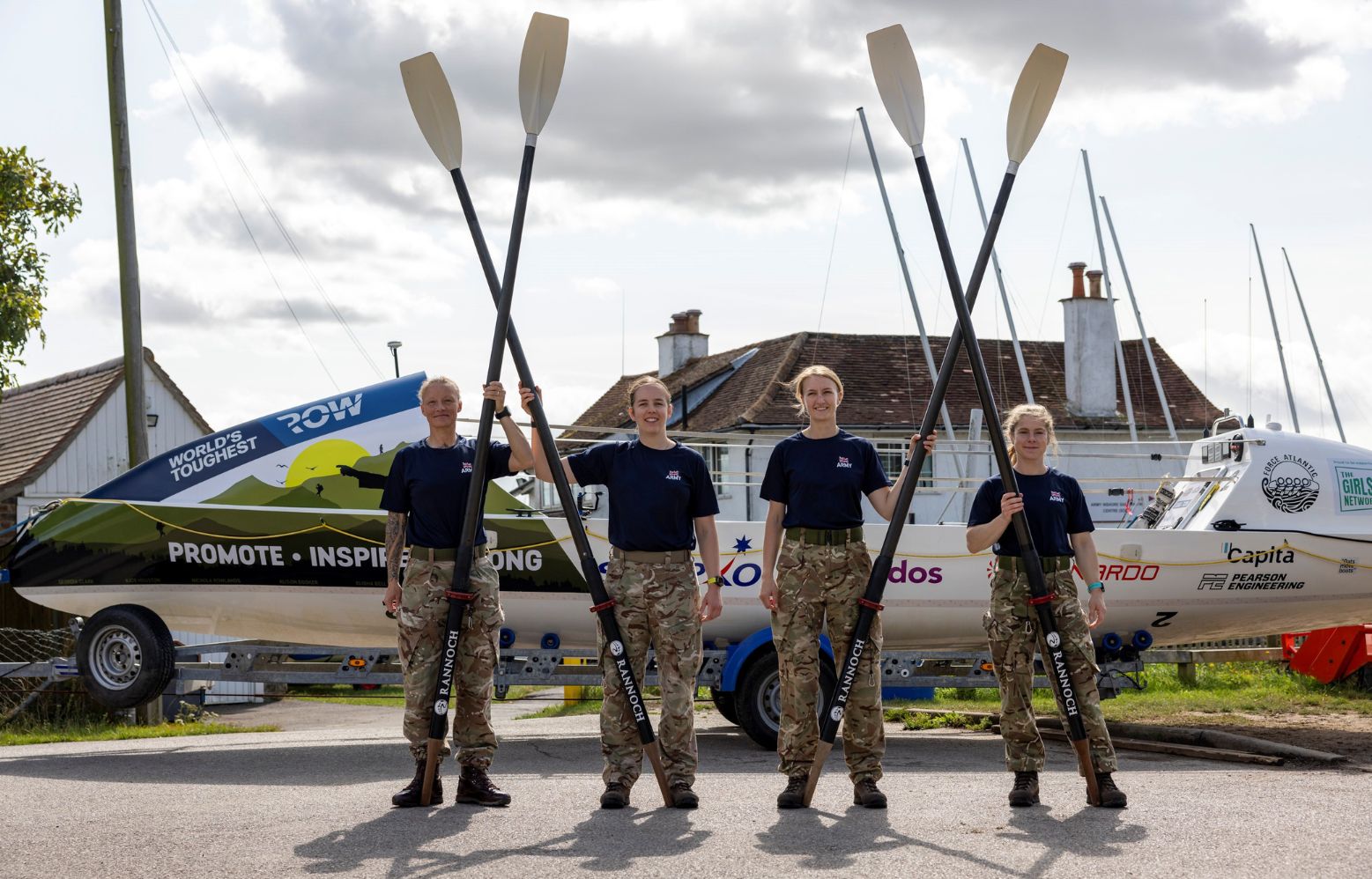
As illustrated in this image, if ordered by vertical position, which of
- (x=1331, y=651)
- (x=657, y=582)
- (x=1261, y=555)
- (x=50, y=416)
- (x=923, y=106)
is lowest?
(x=1331, y=651)

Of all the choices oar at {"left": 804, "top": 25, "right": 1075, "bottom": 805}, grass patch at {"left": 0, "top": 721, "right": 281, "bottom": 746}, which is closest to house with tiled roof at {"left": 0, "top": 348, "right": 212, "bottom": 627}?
grass patch at {"left": 0, "top": 721, "right": 281, "bottom": 746}

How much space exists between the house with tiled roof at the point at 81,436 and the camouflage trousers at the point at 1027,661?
1747 centimetres

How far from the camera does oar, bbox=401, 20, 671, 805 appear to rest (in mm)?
6727

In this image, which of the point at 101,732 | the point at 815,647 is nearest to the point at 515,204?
the point at 815,647

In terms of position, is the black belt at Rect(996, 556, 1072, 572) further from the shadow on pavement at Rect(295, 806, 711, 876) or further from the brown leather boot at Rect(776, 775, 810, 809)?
the shadow on pavement at Rect(295, 806, 711, 876)

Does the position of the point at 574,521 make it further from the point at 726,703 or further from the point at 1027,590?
the point at 726,703

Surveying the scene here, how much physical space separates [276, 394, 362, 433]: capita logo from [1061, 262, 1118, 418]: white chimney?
73.0 ft

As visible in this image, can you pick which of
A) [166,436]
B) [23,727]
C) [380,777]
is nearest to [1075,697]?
[380,777]

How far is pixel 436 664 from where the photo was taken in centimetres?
686

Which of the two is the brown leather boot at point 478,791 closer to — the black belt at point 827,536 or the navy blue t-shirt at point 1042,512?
the black belt at point 827,536

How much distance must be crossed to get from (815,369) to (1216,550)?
574 centimetres

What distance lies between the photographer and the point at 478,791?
6.77 meters

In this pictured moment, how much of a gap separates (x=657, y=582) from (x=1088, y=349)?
25264mm

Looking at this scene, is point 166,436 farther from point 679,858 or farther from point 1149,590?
point 679,858
